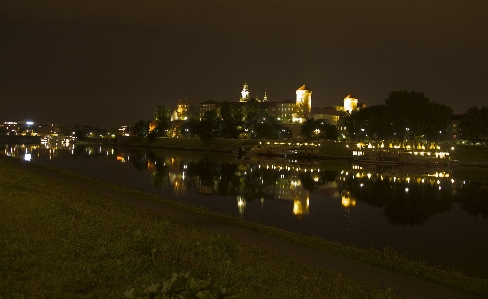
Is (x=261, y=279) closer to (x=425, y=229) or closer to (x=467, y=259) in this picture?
(x=467, y=259)

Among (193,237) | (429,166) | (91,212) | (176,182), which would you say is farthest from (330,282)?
(429,166)

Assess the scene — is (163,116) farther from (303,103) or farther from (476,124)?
(476,124)

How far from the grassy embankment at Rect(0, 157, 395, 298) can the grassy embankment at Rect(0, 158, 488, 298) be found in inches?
0.6

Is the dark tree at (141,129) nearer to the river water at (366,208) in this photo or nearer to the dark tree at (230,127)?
the dark tree at (230,127)

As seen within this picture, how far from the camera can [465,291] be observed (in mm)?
10727

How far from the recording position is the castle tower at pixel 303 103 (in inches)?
7594

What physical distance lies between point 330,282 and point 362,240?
10099 mm

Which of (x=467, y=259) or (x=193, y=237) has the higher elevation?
(x=193, y=237)

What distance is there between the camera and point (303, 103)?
195125 millimetres

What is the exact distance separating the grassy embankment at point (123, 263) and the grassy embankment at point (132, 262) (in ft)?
0.05

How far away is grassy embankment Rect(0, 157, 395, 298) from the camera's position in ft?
26.3

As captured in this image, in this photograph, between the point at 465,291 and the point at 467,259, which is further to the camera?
the point at 467,259

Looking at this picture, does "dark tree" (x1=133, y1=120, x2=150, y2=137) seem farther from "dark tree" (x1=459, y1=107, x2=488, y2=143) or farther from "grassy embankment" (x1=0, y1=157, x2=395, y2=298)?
"grassy embankment" (x1=0, y1=157, x2=395, y2=298)

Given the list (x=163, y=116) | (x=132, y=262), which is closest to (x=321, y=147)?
(x=163, y=116)
